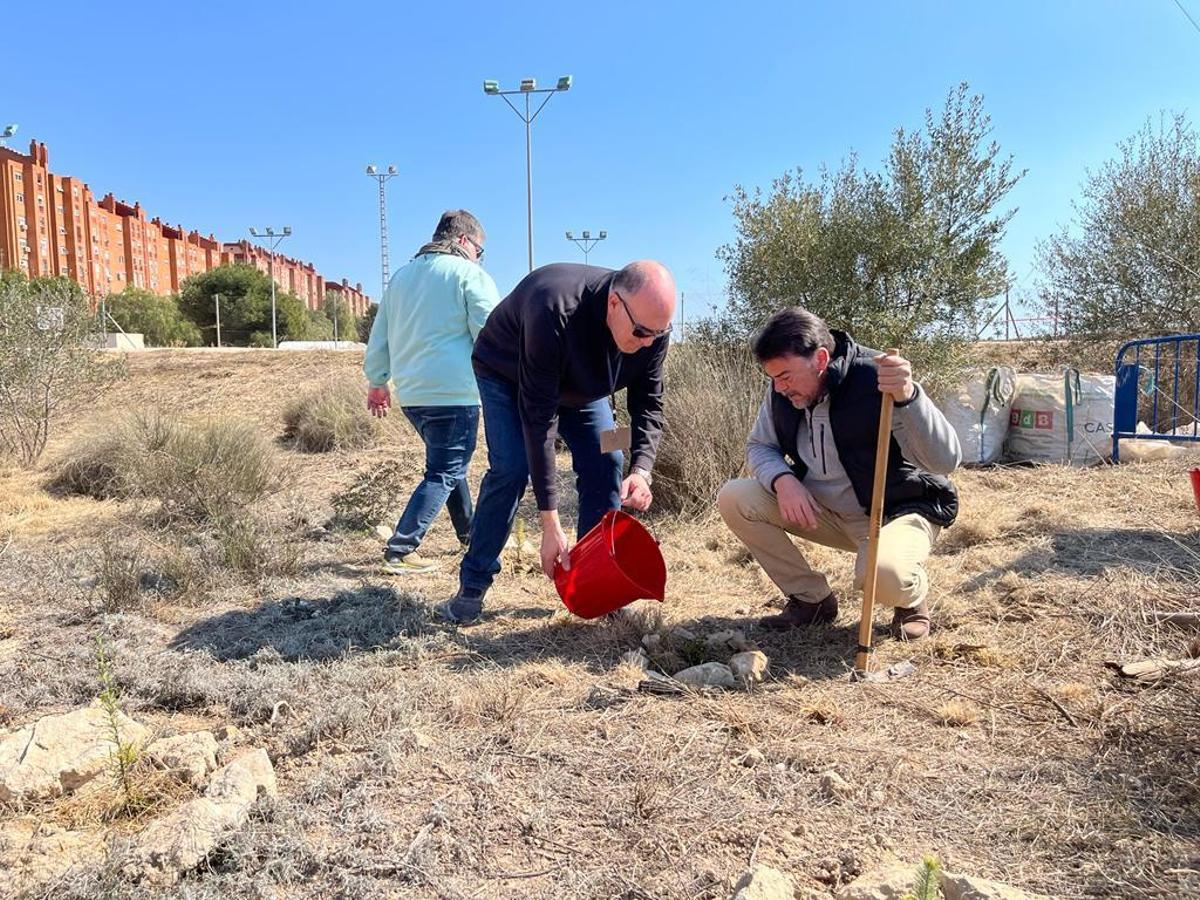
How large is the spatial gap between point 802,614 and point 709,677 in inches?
27.8

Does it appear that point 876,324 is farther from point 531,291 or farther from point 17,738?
point 17,738

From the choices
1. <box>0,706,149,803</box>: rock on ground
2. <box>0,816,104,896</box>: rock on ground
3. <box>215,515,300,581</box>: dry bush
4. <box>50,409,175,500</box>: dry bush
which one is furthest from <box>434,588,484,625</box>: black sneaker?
<box>50,409,175,500</box>: dry bush

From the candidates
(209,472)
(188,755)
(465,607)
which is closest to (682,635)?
(465,607)

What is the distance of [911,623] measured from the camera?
290 centimetres

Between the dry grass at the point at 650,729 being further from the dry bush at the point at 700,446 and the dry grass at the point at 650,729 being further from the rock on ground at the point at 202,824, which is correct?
the dry bush at the point at 700,446

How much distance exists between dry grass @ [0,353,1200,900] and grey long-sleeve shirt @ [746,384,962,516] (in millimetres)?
543

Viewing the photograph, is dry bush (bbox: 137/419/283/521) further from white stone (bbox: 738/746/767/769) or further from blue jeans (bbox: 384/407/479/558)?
white stone (bbox: 738/746/767/769)

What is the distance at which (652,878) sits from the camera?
163 centimetres

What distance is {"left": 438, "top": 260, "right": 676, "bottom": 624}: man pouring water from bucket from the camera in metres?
2.75

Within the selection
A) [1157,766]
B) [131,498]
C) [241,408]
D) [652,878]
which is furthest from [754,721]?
[241,408]

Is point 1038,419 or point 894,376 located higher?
point 894,376

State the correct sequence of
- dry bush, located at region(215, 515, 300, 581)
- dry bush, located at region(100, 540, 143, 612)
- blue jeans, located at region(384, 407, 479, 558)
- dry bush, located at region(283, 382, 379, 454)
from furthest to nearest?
dry bush, located at region(283, 382, 379, 454) → blue jeans, located at region(384, 407, 479, 558) → dry bush, located at region(215, 515, 300, 581) → dry bush, located at region(100, 540, 143, 612)

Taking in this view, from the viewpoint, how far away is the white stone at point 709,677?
2.56 m

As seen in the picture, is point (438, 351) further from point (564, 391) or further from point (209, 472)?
point (209, 472)
